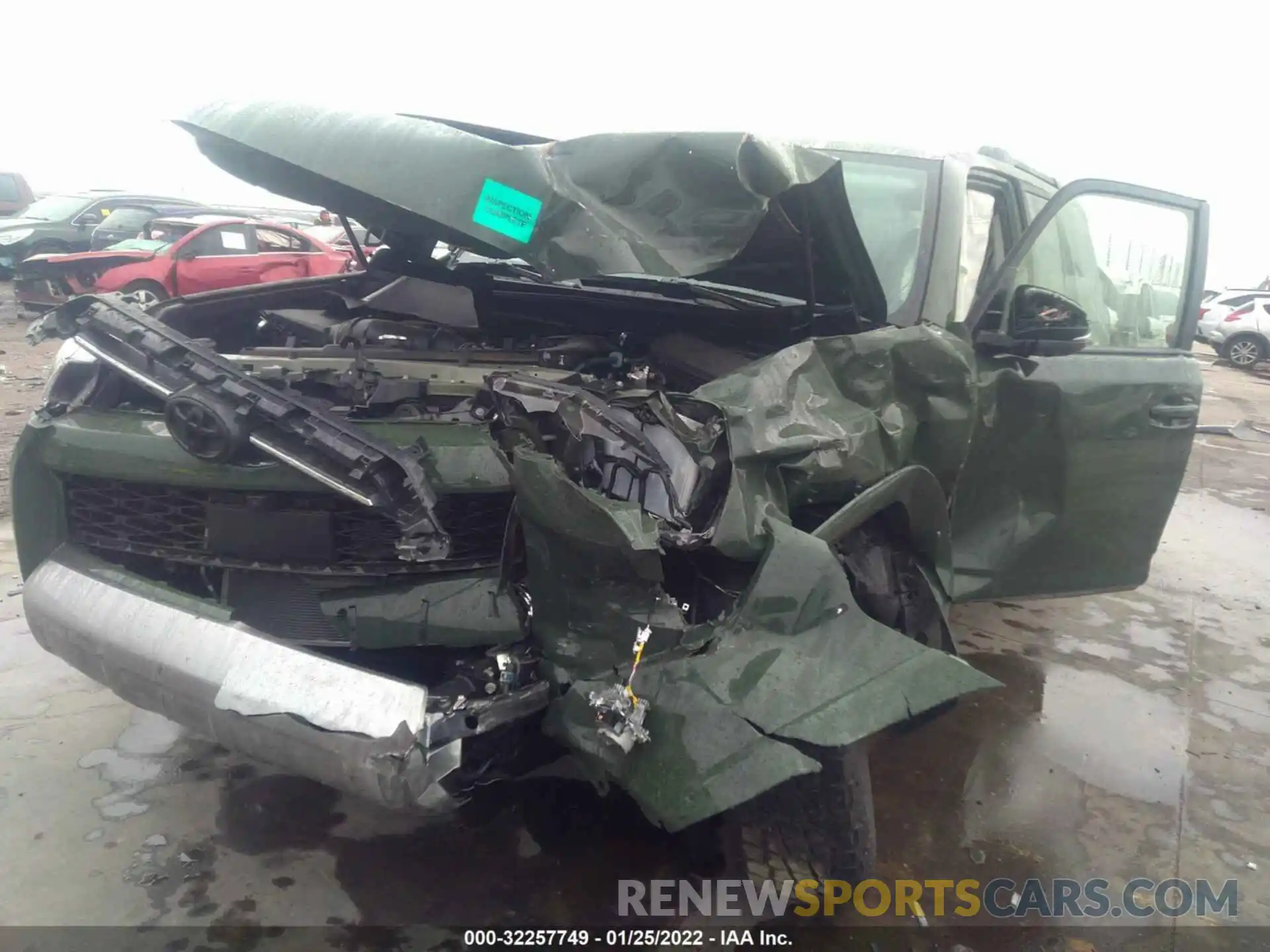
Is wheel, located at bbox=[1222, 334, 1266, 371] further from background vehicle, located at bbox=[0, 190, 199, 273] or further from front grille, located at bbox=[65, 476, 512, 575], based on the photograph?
background vehicle, located at bbox=[0, 190, 199, 273]

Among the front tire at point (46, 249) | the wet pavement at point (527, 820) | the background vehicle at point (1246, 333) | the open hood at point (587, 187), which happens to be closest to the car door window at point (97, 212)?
the front tire at point (46, 249)

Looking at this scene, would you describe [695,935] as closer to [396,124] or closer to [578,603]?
[578,603]

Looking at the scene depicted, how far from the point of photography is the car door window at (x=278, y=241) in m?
11.8

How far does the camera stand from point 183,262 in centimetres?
1122

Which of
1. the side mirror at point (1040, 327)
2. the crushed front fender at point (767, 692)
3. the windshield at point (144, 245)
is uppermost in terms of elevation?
the side mirror at point (1040, 327)

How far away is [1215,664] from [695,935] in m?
3.15

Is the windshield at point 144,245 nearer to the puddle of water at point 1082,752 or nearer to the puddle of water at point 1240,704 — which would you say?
the puddle of water at point 1082,752

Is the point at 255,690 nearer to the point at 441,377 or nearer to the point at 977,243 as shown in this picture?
the point at 441,377

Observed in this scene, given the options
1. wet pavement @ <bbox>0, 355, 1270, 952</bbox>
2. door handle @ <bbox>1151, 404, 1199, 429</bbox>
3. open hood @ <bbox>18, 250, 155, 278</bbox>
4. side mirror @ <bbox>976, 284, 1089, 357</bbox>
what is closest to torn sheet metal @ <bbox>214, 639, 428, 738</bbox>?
wet pavement @ <bbox>0, 355, 1270, 952</bbox>

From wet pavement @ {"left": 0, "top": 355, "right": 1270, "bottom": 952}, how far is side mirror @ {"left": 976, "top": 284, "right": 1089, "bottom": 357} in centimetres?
134

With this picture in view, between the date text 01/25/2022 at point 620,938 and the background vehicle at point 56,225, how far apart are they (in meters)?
15.7

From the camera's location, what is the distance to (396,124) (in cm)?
251

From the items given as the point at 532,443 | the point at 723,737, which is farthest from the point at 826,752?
the point at 532,443

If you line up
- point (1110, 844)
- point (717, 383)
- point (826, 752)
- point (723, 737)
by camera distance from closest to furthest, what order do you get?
point (723, 737) → point (826, 752) → point (717, 383) → point (1110, 844)
